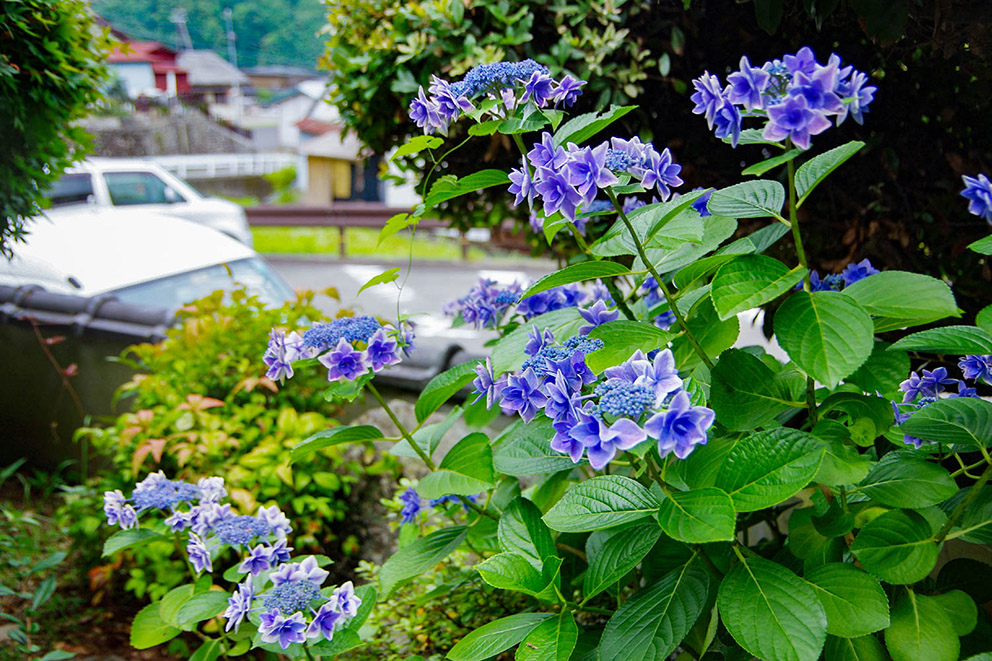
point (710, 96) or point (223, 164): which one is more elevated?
point (710, 96)

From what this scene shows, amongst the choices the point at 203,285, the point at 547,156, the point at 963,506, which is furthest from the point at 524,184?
the point at 203,285

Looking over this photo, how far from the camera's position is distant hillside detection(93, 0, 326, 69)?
13.3ft

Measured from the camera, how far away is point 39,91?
1.65 m

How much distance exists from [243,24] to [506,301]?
16.1 feet

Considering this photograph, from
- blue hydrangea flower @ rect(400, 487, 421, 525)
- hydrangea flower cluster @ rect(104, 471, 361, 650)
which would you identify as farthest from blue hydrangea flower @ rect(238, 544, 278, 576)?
blue hydrangea flower @ rect(400, 487, 421, 525)

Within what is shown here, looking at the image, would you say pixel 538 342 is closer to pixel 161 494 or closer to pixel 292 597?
pixel 292 597

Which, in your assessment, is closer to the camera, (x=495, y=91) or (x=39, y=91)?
(x=495, y=91)

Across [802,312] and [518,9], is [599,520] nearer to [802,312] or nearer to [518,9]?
[802,312]

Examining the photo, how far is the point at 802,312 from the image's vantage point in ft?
2.14

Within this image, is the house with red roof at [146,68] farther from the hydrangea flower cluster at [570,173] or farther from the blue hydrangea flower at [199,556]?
the hydrangea flower cluster at [570,173]

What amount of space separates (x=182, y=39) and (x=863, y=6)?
3.91 m

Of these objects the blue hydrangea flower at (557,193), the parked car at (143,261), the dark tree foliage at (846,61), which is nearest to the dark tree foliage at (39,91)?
the parked car at (143,261)

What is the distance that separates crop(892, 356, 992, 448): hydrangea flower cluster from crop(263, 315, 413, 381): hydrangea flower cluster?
0.62 metres

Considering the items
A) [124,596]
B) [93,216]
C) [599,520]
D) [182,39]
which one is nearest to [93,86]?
[93,216]
